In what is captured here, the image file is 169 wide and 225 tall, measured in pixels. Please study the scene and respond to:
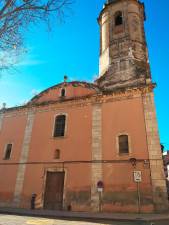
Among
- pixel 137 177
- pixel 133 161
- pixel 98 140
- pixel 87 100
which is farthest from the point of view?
pixel 87 100

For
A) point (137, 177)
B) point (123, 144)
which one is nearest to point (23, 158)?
point (123, 144)

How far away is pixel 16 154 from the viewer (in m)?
14.9

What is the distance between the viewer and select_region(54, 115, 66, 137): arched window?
14.4 metres

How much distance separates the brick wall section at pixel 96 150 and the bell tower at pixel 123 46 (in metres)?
2.54

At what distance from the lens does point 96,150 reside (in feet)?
41.1

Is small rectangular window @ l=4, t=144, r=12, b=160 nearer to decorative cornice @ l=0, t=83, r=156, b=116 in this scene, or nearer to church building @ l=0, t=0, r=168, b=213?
church building @ l=0, t=0, r=168, b=213

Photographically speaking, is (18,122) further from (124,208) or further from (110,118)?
(124,208)

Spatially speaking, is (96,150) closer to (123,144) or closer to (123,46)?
(123,144)

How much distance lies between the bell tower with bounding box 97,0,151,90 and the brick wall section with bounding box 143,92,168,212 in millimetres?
1983

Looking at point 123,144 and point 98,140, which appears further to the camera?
point 98,140

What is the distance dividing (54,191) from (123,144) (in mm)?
5175

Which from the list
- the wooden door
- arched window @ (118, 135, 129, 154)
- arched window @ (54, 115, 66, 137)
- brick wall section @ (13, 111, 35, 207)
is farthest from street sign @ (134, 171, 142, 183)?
brick wall section @ (13, 111, 35, 207)

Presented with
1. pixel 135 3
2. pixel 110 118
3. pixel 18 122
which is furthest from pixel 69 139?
pixel 135 3

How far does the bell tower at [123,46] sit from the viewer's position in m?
14.8
